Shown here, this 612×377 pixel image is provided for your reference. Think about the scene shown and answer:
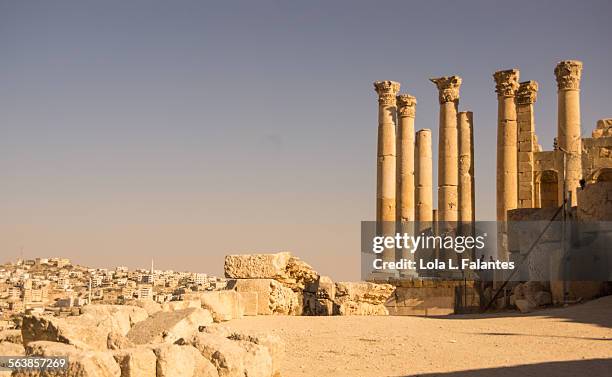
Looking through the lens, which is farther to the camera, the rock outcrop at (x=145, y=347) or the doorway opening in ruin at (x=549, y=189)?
the doorway opening in ruin at (x=549, y=189)

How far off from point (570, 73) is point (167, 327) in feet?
69.4

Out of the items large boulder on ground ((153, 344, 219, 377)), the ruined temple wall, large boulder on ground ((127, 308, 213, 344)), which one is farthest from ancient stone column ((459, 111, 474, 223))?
large boulder on ground ((153, 344, 219, 377))

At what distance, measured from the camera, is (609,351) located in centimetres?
960

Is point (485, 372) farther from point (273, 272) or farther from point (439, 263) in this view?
point (439, 263)

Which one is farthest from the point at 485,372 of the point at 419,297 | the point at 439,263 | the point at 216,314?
the point at 439,263

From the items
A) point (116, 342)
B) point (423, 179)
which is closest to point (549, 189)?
point (423, 179)

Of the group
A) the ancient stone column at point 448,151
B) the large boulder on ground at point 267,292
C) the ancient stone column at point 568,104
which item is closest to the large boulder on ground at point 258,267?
the large boulder on ground at point 267,292

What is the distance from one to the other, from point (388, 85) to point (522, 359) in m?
21.2

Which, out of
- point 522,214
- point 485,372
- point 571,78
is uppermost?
point 571,78

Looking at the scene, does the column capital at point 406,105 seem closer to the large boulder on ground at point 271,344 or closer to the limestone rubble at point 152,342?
the limestone rubble at point 152,342

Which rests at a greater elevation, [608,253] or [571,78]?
[571,78]

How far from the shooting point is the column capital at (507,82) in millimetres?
28562

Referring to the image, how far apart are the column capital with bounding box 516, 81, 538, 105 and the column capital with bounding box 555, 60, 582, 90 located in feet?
6.66

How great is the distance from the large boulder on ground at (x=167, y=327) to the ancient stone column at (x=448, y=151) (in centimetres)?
1937
